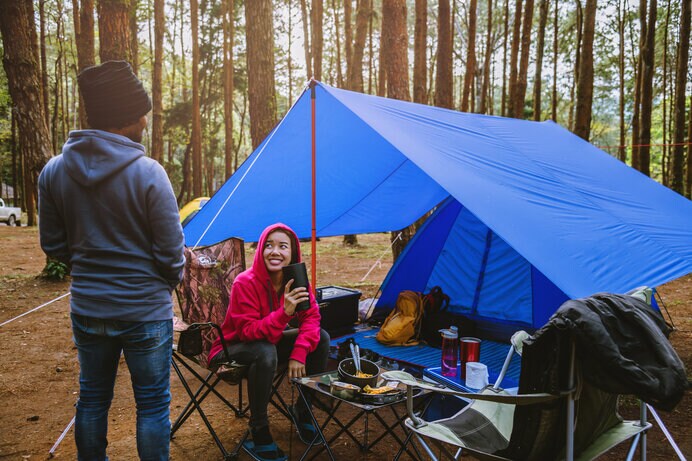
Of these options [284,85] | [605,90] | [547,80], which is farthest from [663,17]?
[284,85]

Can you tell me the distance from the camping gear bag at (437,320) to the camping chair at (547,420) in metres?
1.96

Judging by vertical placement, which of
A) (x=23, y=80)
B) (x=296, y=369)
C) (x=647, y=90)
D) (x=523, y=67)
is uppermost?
(x=523, y=67)

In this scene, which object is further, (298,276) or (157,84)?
(157,84)

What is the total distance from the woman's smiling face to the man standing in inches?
31.9

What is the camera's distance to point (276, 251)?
2471 mm

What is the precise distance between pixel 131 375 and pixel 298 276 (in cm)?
83

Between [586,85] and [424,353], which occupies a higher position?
[586,85]

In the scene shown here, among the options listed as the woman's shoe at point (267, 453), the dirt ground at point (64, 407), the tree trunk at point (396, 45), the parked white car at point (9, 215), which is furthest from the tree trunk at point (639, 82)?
the parked white car at point (9, 215)

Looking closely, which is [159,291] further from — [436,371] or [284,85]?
[284,85]

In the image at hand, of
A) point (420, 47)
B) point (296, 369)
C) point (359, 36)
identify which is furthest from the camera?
point (359, 36)

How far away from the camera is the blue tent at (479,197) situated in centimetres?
245

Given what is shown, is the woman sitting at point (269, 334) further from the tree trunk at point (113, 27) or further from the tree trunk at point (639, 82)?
the tree trunk at point (639, 82)

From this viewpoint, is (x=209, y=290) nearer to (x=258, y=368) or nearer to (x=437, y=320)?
(x=258, y=368)

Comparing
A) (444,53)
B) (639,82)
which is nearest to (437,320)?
(444,53)
